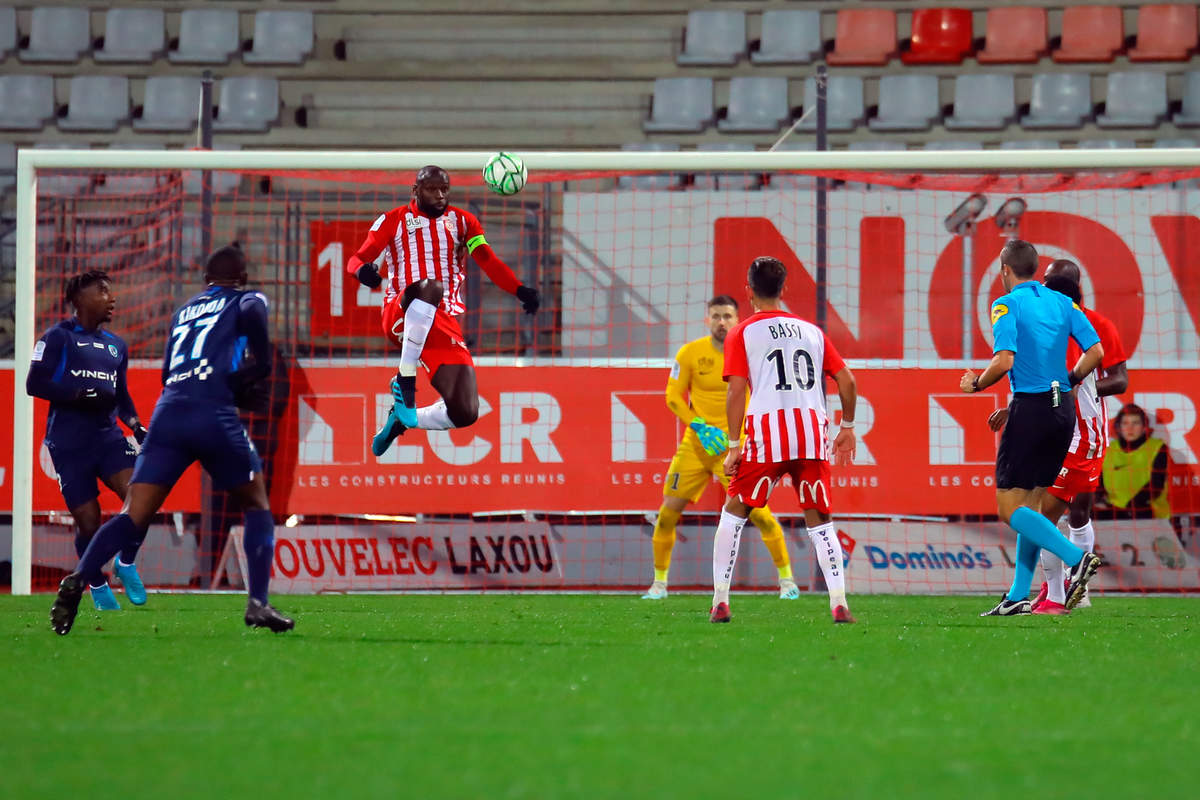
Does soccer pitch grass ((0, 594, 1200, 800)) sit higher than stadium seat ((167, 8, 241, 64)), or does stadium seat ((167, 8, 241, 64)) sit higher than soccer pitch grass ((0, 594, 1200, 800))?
stadium seat ((167, 8, 241, 64))

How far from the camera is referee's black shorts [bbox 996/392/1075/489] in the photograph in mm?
7648

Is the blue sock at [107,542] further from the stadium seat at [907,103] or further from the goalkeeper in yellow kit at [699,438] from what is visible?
the stadium seat at [907,103]

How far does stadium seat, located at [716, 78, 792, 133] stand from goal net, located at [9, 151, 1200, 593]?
5.71m

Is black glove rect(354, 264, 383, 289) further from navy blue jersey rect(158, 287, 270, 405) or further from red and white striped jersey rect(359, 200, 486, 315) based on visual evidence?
navy blue jersey rect(158, 287, 270, 405)

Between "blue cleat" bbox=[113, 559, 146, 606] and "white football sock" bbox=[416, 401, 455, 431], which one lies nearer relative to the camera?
"white football sock" bbox=[416, 401, 455, 431]

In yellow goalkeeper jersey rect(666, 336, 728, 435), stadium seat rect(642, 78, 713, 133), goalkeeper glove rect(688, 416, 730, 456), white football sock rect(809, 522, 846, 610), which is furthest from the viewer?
stadium seat rect(642, 78, 713, 133)

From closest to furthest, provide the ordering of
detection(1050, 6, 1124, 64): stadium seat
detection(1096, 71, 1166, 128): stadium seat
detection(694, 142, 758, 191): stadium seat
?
1. detection(694, 142, 758, 191): stadium seat
2. detection(1096, 71, 1166, 128): stadium seat
3. detection(1050, 6, 1124, 64): stadium seat

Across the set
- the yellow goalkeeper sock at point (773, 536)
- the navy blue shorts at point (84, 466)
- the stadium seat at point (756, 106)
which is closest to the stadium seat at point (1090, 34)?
the stadium seat at point (756, 106)

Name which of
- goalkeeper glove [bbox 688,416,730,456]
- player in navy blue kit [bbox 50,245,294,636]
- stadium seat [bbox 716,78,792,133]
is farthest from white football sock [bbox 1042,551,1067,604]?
stadium seat [bbox 716,78,792,133]

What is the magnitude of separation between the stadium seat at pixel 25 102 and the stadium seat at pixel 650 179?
7.36 metres

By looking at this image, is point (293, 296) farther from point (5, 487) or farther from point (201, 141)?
point (5, 487)

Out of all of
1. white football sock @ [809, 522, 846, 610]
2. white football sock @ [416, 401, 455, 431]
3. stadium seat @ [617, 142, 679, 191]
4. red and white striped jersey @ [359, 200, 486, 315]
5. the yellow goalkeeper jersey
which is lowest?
white football sock @ [809, 522, 846, 610]

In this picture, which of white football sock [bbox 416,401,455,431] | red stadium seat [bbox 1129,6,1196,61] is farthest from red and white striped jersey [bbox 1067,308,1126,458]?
red stadium seat [bbox 1129,6,1196,61]

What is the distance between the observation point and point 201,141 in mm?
11961
